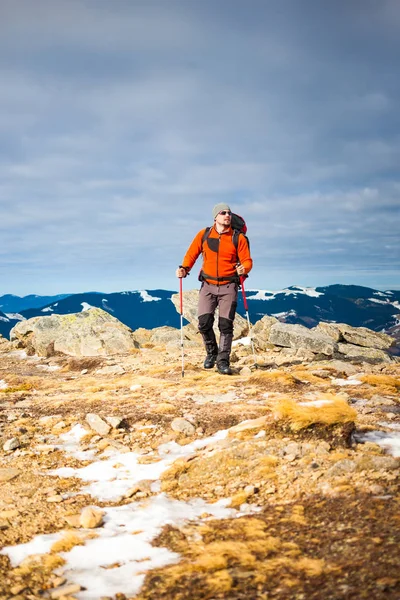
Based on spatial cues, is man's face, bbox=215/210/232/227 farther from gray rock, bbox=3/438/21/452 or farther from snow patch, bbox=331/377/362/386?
gray rock, bbox=3/438/21/452

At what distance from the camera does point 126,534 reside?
4527mm

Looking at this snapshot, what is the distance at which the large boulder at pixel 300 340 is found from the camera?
68.0 feet

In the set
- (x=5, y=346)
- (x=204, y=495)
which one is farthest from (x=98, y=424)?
(x=5, y=346)

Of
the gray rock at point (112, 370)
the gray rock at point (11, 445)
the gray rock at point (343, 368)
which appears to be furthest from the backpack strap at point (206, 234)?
the gray rock at point (11, 445)

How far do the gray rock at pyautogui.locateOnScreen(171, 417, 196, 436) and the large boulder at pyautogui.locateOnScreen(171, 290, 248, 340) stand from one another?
53.4ft

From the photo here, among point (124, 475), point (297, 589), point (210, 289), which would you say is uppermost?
point (210, 289)

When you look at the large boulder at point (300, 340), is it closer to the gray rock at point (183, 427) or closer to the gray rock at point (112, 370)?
the gray rock at point (112, 370)

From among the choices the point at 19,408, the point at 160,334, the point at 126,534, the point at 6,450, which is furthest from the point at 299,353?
the point at 126,534

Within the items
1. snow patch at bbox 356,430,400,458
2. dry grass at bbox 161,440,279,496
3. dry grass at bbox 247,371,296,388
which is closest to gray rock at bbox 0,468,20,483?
dry grass at bbox 161,440,279,496

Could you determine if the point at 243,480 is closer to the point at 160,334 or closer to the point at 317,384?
the point at 317,384

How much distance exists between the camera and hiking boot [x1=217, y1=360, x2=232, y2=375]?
1285 cm

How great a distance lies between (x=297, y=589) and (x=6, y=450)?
608cm

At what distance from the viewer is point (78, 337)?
23.2m

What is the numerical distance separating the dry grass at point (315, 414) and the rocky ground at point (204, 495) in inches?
0.8
